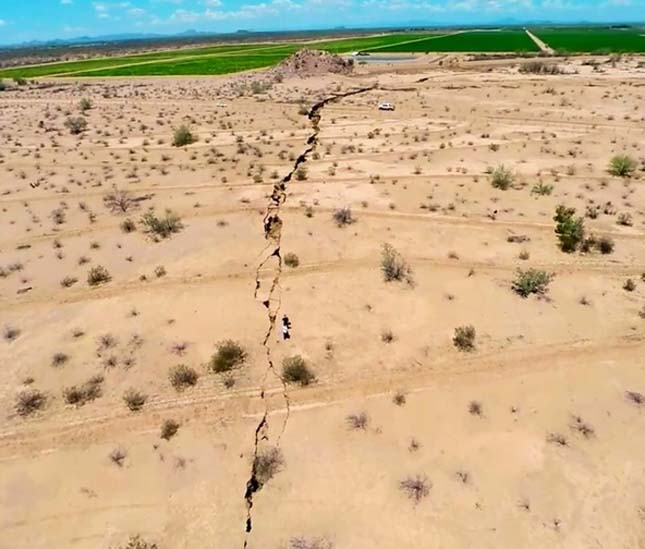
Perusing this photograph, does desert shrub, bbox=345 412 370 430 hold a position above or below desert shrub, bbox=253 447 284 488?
below

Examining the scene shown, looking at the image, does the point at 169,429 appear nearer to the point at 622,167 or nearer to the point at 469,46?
the point at 622,167

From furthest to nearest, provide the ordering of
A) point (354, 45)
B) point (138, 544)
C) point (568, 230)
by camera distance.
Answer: point (354, 45)
point (568, 230)
point (138, 544)

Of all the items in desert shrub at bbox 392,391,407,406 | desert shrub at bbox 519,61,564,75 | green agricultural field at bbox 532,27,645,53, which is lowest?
green agricultural field at bbox 532,27,645,53

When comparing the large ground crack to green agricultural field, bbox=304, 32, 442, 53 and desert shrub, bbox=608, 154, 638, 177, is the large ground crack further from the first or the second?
green agricultural field, bbox=304, 32, 442, 53

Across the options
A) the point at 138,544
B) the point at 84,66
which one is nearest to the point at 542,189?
the point at 138,544

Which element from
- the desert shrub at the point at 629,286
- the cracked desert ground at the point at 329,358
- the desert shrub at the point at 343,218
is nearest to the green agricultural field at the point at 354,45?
the cracked desert ground at the point at 329,358

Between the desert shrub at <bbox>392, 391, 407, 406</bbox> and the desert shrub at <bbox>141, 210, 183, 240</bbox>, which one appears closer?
the desert shrub at <bbox>392, 391, 407, 406</bbox>

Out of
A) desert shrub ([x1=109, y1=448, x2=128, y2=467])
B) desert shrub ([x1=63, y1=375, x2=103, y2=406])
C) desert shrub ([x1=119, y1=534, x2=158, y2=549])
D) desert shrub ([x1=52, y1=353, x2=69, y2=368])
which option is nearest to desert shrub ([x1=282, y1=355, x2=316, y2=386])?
desert shrub ([x1=109, y1=448, x2=128, y2=467])
